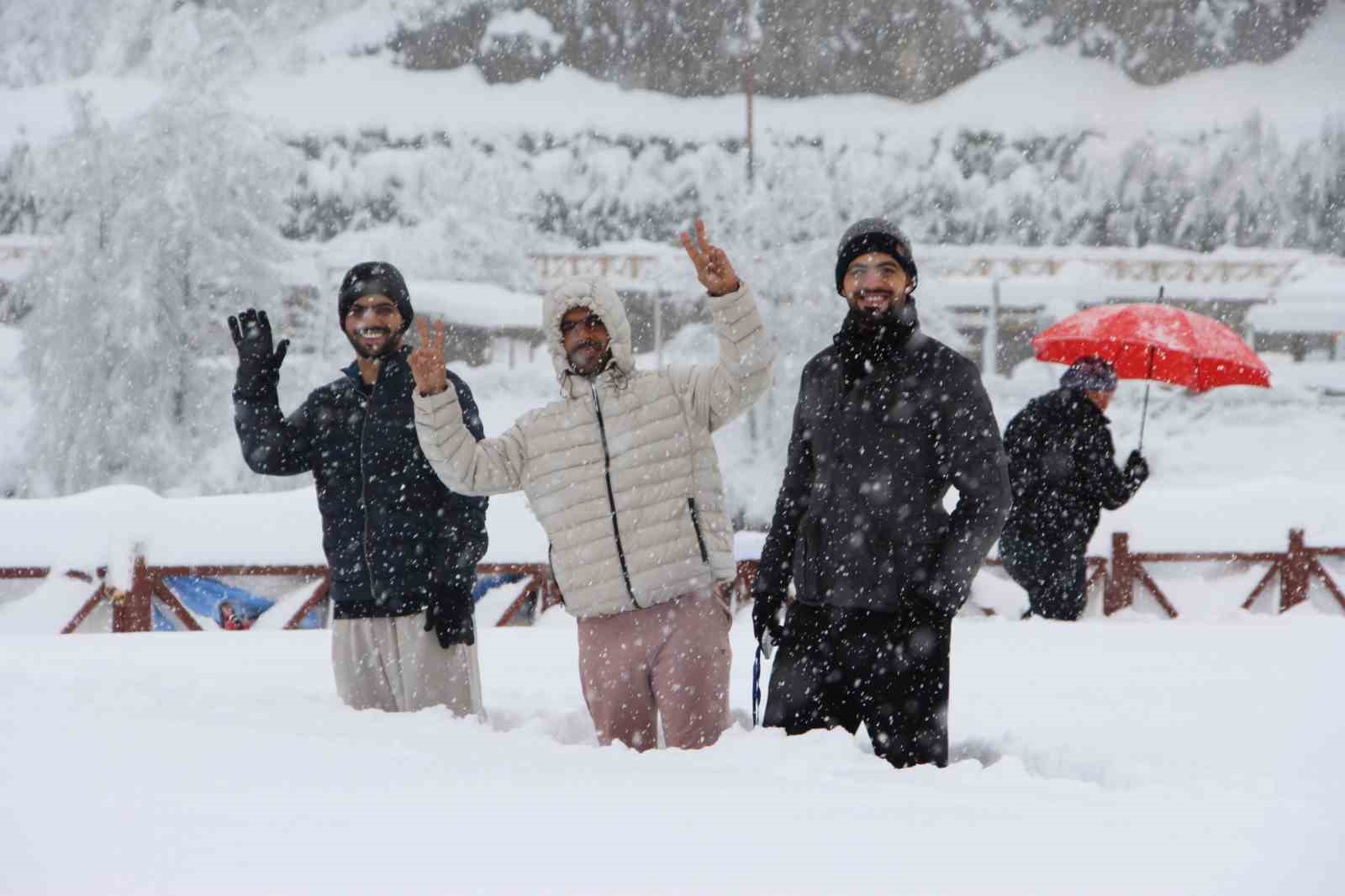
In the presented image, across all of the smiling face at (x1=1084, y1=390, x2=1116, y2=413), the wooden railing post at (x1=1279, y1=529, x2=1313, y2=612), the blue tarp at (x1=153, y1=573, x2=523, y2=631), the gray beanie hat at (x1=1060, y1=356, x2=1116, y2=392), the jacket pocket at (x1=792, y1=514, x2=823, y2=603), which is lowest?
the wooden railing post at (x1=1279, y1=529, x2=1313, y2=612)

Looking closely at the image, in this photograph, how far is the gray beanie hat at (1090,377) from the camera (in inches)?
199

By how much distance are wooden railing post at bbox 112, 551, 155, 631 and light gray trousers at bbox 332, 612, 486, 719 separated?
5.29m

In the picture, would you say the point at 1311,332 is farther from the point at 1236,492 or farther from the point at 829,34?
the point at 1236,492

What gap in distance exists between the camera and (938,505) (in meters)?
2.55

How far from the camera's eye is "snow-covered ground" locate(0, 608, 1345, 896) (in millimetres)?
1708

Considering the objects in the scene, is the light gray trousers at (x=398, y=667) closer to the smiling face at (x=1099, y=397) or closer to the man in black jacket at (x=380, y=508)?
the man in black jacket at (x=380, y=508)

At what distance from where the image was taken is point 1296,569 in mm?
9047

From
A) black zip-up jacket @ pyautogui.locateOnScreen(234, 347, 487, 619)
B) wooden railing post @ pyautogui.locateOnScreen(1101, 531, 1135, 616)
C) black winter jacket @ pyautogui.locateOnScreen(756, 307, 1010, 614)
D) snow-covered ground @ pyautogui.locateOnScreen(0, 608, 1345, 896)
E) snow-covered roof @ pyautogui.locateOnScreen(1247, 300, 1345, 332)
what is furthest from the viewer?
snow-covered roof @ pyautogui.locateOnScreen(1247, 300, 1345, 332)

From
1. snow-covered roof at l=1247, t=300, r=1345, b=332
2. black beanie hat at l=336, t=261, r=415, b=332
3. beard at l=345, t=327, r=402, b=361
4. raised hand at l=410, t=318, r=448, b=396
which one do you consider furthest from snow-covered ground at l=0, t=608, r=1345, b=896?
snow-covered roof at l=1247, t=300, r=1345, b=332

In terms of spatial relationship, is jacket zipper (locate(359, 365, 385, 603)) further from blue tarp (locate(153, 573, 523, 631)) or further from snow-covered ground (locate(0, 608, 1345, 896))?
blue tarp (locate(153, 573, 523, 631))

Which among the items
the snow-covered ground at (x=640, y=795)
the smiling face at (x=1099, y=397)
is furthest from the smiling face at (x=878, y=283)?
the smiling face at (x=1099, y=397)

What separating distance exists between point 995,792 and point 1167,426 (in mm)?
20677

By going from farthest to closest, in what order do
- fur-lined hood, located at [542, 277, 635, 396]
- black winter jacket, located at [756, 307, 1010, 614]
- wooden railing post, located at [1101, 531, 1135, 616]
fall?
wooden railing post, located at [1101, 531, 1135, 616] → fur-lined hood, located at [542, 277, 635, 396] → black winter jacket, located at [756, 307, 1010, 614]

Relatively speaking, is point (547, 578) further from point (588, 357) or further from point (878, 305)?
point (878, 305)
